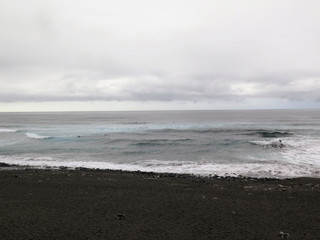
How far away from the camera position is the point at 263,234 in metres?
8.10

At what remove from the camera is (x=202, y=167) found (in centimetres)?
2148

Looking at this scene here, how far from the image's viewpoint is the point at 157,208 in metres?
10.5

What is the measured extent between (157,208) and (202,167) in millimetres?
11468

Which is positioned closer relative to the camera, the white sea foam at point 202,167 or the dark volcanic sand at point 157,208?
the dark volcanic sand at point 157,208

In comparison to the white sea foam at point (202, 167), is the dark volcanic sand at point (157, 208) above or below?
above

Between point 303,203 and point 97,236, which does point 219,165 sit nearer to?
point 303,203

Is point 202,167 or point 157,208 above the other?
point 157,208

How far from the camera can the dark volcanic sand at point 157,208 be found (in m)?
8.17

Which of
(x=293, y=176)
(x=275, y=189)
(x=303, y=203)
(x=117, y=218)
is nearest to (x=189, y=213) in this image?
(x=117, y=218)

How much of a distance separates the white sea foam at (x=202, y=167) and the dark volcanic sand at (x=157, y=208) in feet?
10.1

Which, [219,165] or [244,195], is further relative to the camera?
[219,165]

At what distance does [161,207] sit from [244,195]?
411cm

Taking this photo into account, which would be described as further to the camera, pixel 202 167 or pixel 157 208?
pixel 202 167

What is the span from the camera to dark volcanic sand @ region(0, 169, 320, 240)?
8.17 meters
